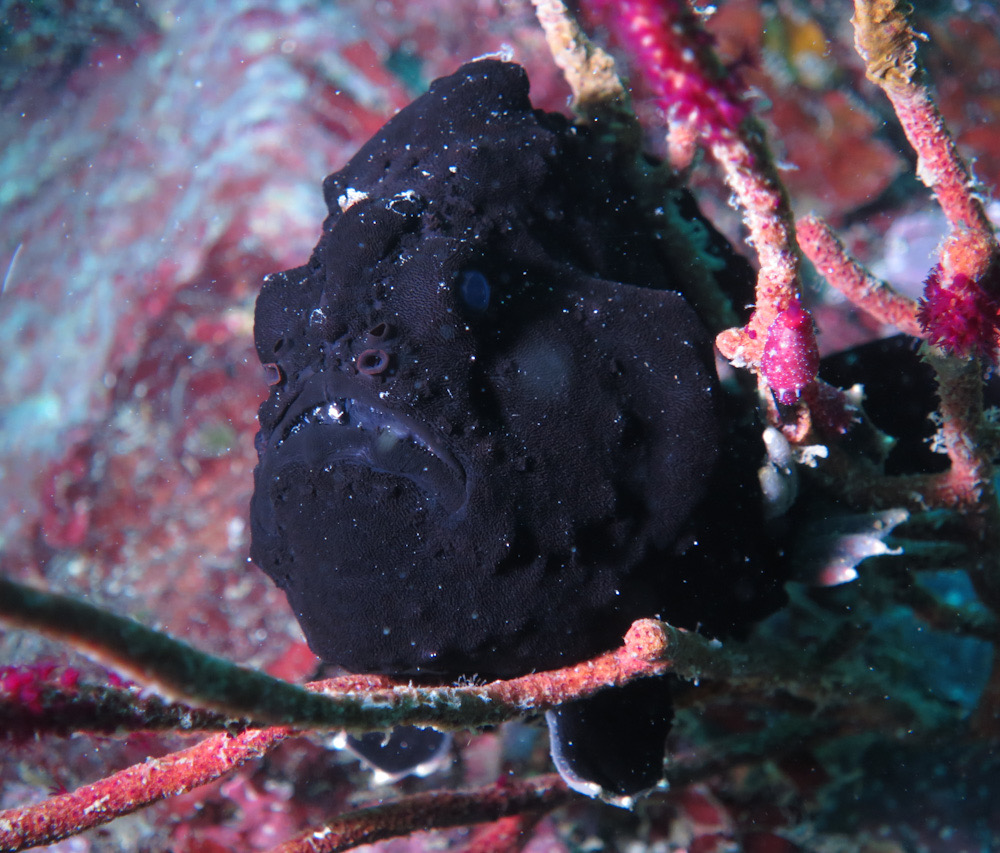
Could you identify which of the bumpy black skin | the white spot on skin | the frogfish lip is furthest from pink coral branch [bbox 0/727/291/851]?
the white spot on skin

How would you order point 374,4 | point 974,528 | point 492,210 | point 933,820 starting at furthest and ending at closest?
point 374,4, point 933,820, point 974,528, point 492,210

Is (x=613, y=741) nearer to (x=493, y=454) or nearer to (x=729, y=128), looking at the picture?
(x=493, y=454)

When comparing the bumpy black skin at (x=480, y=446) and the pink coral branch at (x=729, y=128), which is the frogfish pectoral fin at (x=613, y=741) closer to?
the bumpy black skin at (x=480, y=446)

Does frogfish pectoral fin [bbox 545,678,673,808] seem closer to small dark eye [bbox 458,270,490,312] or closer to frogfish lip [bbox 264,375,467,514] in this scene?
frogfish lip [bbox 264,375,467,514]

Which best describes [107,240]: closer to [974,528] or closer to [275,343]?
[275,343]

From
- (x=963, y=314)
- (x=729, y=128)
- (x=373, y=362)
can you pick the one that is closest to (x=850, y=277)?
(x=963, y=314)

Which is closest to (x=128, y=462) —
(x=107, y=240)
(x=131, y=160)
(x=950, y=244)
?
(x=107, y=240)
